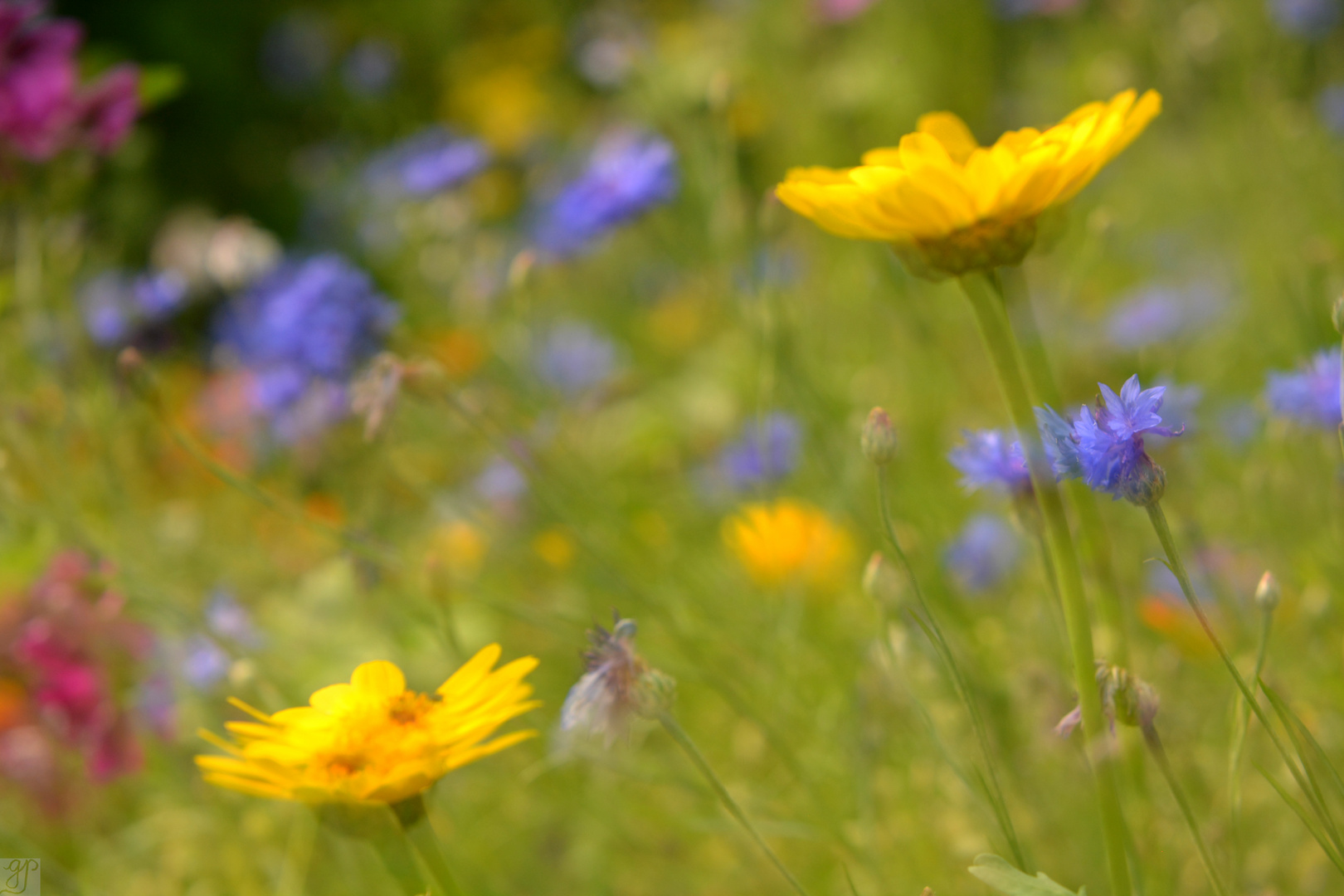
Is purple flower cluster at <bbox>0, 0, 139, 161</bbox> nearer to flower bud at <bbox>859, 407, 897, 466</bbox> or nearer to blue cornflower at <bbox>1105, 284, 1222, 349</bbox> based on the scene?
flower bud at <bbox>859, 407, 897, 466</bbox>

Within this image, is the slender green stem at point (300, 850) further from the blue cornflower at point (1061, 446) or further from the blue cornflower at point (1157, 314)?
the blue cornflower at point (1157, 314)

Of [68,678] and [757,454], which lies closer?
[68,678]

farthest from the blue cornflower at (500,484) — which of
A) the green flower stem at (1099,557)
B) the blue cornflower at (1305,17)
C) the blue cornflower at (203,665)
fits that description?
the blue cornflower at (1305,17)

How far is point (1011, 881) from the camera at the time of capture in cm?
48

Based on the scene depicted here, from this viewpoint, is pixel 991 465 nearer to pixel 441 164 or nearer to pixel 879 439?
pixel 879 439

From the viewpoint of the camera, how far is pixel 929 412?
1509 mm

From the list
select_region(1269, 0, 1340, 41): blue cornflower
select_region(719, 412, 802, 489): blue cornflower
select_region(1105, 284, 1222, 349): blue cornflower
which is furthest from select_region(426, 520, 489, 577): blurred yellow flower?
select_region(1269, 0, 1340, 41): blue cornflower

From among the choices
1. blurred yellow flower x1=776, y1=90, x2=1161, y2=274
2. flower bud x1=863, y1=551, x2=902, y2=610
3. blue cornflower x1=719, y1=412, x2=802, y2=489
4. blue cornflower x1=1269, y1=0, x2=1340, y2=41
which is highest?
blue cornflower x1=1269, y1=0, x2=1340, y2=41

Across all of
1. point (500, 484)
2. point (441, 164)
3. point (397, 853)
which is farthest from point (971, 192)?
point (441, 164)

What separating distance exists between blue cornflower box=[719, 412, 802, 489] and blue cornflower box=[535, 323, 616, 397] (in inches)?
18.0

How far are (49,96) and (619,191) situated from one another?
60 cm

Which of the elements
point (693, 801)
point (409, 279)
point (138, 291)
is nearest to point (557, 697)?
point (693, 801)

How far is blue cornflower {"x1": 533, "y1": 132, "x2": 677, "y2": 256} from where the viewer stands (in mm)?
1255

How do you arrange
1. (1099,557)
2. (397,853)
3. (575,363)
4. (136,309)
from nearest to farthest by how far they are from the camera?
(1099,557) → (397,853) → (136,309) → (575,363)
